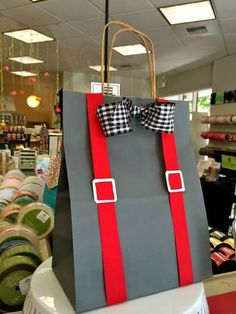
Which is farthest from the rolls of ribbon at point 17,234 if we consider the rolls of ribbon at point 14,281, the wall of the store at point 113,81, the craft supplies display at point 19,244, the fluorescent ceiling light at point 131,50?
the wall of the store at point 113,81

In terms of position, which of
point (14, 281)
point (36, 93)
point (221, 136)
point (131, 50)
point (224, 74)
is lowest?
point (14, 281)

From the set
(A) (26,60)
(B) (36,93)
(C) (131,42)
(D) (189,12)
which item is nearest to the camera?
(D) (189,12)

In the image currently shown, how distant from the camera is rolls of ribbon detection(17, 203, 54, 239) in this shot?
1.18m

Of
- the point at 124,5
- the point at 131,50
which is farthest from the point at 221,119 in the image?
the point at 124,5

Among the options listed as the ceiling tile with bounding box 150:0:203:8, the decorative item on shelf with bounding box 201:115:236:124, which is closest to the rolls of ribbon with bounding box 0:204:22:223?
the ceiling tile with bounding box 150:0:203:8

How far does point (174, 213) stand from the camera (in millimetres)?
774

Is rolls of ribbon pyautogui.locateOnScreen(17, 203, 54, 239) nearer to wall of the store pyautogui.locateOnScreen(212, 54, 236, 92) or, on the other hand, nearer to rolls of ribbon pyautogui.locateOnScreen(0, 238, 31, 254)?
rolls of ribbon pyautogui.locateOnScreen(0, 238, 31, 254)

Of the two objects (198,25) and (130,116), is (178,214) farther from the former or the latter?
(198,25)

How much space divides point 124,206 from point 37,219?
581 mm

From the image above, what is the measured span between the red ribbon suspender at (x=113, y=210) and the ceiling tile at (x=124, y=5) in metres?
3.14

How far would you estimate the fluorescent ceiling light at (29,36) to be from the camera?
4.82m

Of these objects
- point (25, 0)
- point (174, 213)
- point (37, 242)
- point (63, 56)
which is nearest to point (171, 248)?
point (174, 213)

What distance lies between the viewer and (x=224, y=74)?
608 centimetres

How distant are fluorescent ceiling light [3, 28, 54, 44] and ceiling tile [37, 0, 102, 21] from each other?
3.23 ft
